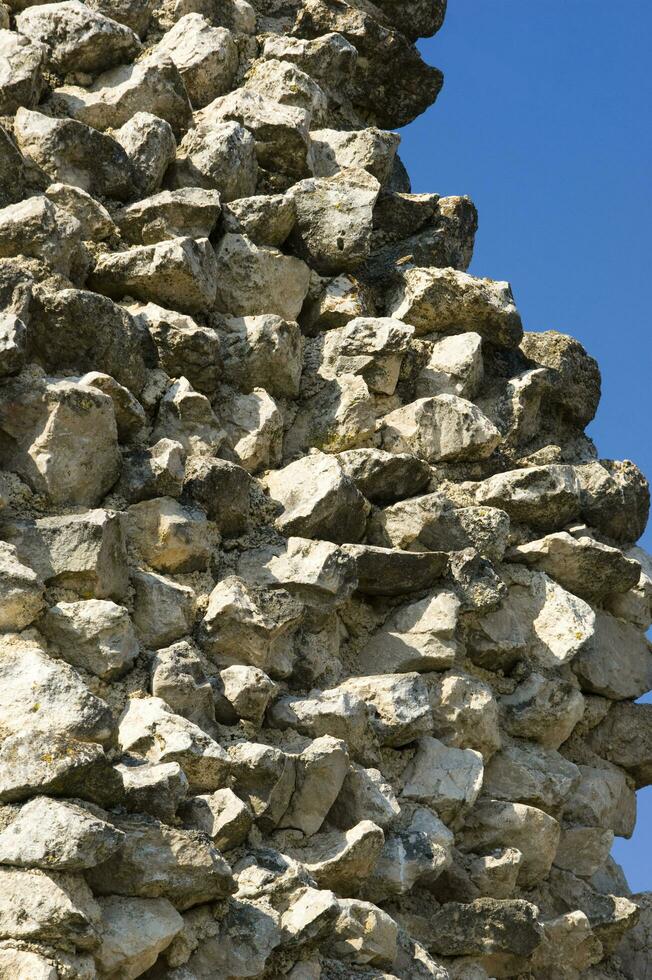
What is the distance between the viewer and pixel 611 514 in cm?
1082

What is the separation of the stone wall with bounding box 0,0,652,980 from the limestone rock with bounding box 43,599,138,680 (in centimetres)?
2

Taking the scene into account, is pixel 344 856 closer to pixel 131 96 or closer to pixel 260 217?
pixel 260 217

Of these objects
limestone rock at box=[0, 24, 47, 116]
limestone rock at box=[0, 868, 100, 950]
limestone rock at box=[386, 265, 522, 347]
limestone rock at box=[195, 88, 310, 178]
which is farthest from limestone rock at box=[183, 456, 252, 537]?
limestone rock at box=[195, 88, 310, 178]

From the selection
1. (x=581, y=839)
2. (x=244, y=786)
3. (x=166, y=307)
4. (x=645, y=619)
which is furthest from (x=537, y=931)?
(x=166, y=307)

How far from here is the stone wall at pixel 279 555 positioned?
6758 mm

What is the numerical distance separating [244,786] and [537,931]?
7.13 feet

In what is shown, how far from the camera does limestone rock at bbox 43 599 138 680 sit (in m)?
7.41

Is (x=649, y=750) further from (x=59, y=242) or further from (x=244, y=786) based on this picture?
(x=59, y=242)

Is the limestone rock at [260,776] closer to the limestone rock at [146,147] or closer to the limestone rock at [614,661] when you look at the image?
the limestone rock at [614,661]

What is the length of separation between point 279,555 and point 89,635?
62.6 inches

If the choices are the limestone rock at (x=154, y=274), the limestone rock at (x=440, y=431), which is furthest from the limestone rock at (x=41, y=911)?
the limestone rock at (x=440, y=431)

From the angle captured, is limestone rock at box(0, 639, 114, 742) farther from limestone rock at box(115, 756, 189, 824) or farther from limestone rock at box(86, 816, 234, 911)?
limestone rock at box(86, 816, 234, 911)

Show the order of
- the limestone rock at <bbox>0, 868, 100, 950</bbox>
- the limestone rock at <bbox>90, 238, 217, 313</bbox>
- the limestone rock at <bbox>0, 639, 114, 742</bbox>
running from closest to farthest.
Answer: the limestone rock at <bbox>0, 868, 100, 950</bbox>
the limestone rock at <bbox>0, 639, 114, 742</bbox>
the limestone rock at <bbox>90, 238, 217, 313</bbox>

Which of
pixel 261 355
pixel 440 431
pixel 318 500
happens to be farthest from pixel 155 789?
pixel 440 431
